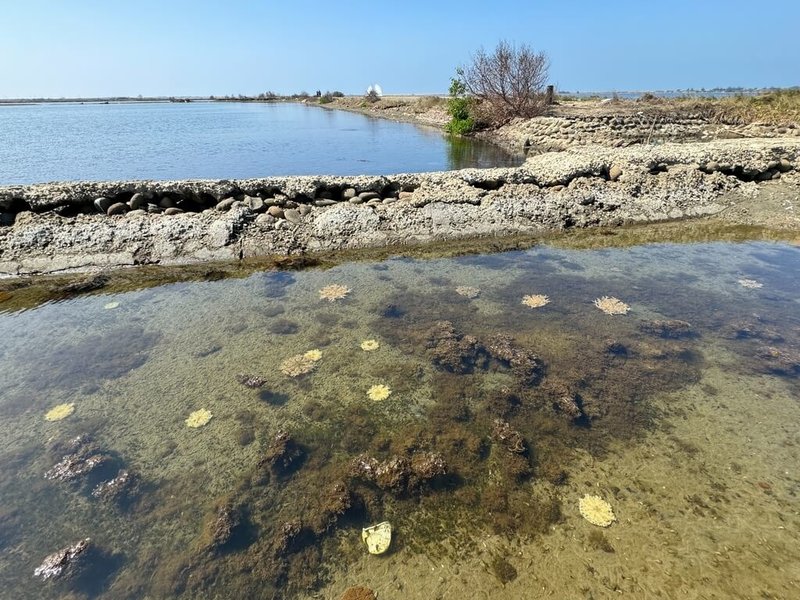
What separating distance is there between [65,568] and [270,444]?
54.9 inches

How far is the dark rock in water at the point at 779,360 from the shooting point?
406cm

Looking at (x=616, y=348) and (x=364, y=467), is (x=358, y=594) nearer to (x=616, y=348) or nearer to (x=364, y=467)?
(x=364, y=467)

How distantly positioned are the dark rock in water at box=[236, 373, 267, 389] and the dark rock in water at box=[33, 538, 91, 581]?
171cm

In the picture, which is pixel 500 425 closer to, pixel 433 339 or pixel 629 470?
pixel 629 470

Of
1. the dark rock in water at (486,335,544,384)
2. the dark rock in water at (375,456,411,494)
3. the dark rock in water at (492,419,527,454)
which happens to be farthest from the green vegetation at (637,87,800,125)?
the dark rock in water at (375,456,411,494)

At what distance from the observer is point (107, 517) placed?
2.75 metres

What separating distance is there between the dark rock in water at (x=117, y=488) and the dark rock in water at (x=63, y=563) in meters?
0.35

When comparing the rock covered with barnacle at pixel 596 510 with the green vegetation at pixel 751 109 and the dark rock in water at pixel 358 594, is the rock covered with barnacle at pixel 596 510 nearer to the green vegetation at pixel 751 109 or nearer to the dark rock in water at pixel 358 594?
the dark rock in water at pixel 358 594

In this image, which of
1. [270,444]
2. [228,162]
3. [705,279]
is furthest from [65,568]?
[228,162]

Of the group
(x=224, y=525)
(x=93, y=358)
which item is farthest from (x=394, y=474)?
(x=93, y=358)

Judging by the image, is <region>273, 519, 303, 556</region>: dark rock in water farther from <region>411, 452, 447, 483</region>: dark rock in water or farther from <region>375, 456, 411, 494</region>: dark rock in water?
<region>411, 452, 447, 483</region>: dark rock in water

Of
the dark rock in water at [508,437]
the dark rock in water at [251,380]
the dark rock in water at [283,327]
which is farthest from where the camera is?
the dark rock in water at [283,327]

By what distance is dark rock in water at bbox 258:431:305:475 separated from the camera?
3.11 meters

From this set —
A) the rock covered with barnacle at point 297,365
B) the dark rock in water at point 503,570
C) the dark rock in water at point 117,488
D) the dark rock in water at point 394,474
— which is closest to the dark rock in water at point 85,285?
the rock covered with barnacle at point 297,365
